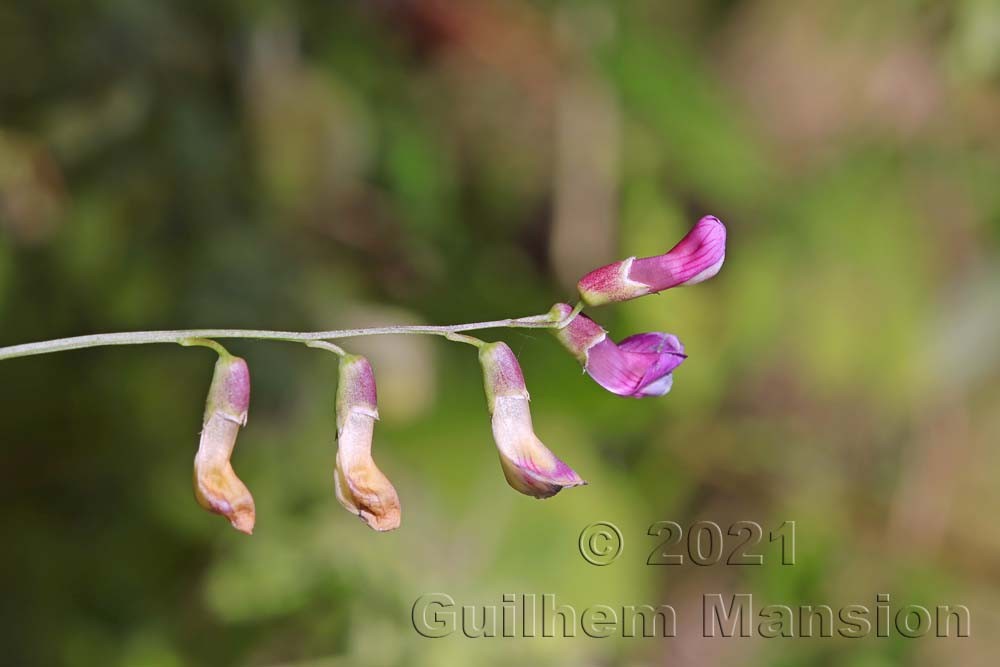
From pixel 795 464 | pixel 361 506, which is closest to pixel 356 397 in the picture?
pixel 361 506

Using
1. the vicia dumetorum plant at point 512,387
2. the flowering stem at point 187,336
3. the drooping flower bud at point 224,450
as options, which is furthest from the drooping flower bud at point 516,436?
the drooping flower bud at point 224,450

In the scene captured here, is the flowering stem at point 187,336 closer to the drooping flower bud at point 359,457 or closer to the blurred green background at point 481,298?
the drooping flower bud at point 359,457

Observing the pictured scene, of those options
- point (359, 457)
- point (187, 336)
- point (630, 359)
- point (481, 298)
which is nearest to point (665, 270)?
point (630, 359)

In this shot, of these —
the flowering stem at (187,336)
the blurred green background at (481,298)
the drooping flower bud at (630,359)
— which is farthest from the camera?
the blurred green background at (481,298)

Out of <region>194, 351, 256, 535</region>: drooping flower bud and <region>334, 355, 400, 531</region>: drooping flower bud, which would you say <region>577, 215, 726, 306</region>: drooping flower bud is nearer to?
<region>334, 355, 400, 531</region>: drooping flower bud

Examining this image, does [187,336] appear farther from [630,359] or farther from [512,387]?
[630,359]
